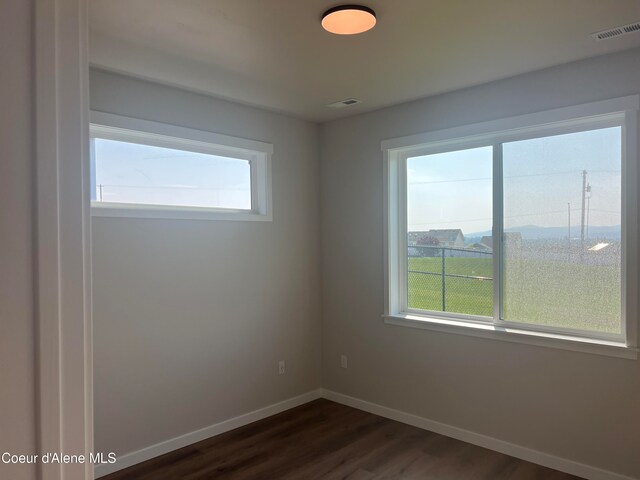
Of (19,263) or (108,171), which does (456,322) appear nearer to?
(108,171)

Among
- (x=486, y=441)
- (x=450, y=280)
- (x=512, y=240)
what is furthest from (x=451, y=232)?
(x=486, y=441)

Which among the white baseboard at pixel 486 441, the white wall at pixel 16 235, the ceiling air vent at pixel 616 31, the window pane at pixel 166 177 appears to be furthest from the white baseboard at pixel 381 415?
the white wall at pixel 16 235

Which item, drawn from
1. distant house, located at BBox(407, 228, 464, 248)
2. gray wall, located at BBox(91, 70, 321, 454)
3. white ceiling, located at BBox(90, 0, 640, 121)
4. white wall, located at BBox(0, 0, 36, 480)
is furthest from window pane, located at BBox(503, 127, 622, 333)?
white wall, located at BBox(0, 0, 36, 480)

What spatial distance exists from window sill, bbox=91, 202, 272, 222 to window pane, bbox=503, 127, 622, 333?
2077 millimetres

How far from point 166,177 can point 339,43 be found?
1.70m

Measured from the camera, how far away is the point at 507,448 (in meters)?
3.21

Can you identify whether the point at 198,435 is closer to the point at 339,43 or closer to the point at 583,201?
the point at 339,43

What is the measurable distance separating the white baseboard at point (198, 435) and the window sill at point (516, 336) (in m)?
1.19

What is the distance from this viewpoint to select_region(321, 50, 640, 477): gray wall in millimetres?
2809

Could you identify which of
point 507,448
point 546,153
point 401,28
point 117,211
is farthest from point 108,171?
point 507,448

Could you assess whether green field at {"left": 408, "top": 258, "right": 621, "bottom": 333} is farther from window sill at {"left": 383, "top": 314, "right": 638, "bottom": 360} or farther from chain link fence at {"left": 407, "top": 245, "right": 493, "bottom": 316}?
window sill at {"left": 383, "top": 314, "right": 638, "bottom": 360}

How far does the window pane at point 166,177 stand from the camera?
3.13 m

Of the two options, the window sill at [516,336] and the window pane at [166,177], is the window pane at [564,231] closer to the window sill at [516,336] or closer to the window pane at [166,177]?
the window sill at [516,336]

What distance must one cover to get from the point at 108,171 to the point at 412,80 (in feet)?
7.41
